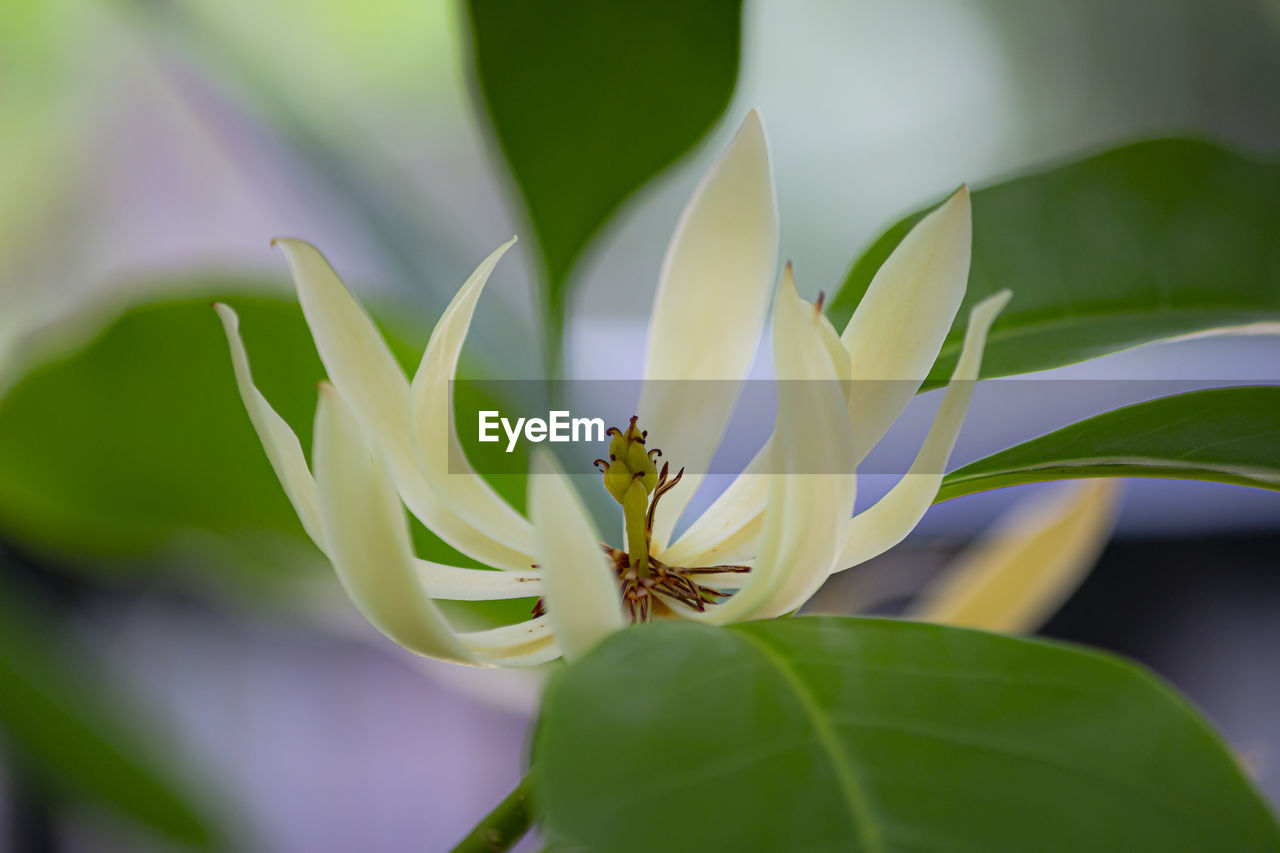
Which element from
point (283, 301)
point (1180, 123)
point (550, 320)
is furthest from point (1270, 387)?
point (1180, 123)

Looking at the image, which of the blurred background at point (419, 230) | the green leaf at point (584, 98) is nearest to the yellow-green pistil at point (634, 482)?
the green leaf at point (584, 98)

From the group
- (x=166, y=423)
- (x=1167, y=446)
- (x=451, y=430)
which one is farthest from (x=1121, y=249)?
(x=166, y=423)

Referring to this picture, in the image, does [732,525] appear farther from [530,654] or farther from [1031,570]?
[1031,570]

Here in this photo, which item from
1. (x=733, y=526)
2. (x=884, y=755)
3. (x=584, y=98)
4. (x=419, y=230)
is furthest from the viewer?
(x=419, y=230)

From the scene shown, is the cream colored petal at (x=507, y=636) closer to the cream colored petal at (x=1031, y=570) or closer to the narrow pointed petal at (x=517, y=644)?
the narrow pointed petal at (x=517, y=644)

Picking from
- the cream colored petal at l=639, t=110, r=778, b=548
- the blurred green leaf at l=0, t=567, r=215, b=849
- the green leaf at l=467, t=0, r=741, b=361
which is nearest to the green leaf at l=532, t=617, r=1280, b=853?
the cream colored petal at l=639, t=110, r=778, b=548

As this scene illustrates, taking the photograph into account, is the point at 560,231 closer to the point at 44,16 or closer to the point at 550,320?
the point at 550,320
